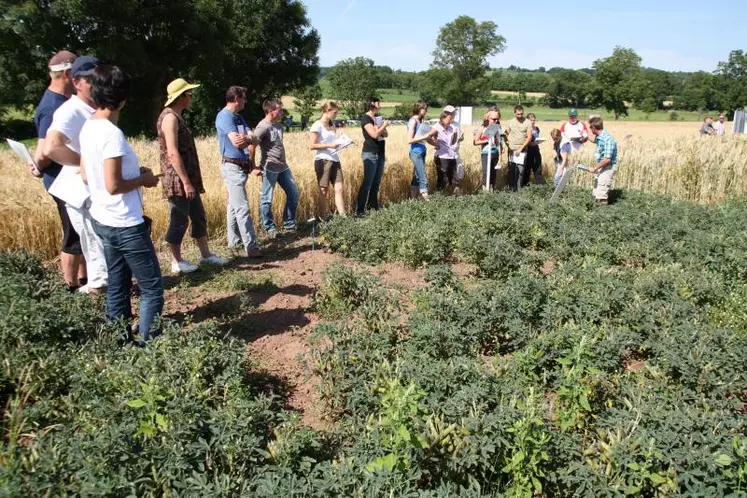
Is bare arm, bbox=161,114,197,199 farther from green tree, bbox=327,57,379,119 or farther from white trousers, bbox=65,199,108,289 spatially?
green tree, bbox=327,57,379,119

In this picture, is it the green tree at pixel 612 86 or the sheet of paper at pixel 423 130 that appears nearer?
the sheet of paper at pixel 423 130

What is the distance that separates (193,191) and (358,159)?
522 centimetres

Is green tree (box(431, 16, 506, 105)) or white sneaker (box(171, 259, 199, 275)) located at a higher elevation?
green tree (box(431, 16, 506, 105))

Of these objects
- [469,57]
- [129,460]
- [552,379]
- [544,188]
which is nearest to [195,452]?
[129,460]

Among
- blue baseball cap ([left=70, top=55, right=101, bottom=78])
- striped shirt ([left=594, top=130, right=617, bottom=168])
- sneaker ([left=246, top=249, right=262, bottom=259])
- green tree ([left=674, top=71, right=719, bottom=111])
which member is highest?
green tree ([left=674, top=71, right=719, bottom=111])

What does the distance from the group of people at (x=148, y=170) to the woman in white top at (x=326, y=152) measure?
2 centimetres

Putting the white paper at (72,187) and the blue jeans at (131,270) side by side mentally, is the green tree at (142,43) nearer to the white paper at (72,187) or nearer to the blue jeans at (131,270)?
the white paper at (72,187)

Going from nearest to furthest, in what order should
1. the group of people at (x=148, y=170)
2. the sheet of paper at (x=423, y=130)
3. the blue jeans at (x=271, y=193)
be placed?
1. the group of people at (x=148, y=170)
2. the blue jeans at (x=271, y=193)
3. the sheet of paper at (x=423, y=130)

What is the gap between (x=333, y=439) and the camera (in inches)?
117

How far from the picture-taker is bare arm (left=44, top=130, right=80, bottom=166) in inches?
163

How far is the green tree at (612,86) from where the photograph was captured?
245 ft

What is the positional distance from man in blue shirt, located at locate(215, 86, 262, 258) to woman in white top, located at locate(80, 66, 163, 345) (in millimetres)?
2400

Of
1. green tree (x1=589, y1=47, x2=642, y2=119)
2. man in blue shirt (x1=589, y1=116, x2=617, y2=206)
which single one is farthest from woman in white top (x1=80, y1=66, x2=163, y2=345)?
green tree (x1=589, y1=47, x2=642, y2=119)

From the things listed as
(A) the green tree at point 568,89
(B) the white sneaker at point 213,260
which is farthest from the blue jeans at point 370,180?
(A) the green tree at point 568,89
